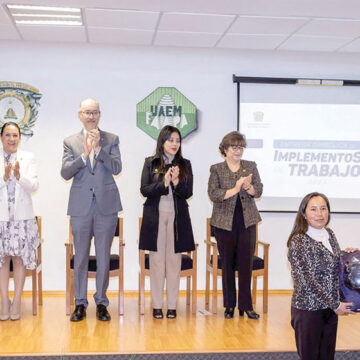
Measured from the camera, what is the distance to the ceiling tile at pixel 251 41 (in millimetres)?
5098

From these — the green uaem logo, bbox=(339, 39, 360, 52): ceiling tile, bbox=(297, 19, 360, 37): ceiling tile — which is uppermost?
bbox=(339, 39, 360, 52): ceiling tile

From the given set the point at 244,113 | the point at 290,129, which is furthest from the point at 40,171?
the point at 290,129

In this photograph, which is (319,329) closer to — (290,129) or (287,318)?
(287,318)

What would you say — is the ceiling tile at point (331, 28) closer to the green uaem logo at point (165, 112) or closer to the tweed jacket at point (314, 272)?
the green uaem logo at point (165, 112)

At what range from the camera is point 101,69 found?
5.47 m

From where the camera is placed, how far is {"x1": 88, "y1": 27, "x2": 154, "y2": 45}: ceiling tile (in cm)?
495

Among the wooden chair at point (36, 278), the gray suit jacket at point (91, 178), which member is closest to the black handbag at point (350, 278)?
the gray suit jacket at point (91, 178)

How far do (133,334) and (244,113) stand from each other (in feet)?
8.78

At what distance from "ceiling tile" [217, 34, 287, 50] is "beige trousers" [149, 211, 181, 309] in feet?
6.12

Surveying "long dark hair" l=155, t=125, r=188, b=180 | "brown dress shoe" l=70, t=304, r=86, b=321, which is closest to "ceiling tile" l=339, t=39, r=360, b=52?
"long dark hair" l=155, t=125, r=188, b=180

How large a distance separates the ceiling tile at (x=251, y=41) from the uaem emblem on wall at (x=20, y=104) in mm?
1925

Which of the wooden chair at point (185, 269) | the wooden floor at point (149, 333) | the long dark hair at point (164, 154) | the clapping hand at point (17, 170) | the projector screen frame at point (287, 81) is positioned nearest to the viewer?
the wooden floor at point (149, 333)

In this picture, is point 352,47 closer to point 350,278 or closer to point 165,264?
point 165,264

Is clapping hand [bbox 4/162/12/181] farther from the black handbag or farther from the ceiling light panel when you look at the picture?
Result: the black handbag
